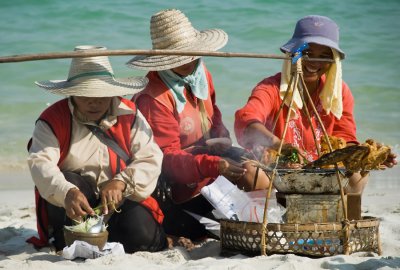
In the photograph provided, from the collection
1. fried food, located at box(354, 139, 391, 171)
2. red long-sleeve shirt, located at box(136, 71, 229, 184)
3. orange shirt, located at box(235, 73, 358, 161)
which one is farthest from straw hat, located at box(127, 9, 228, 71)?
fried food, located at box(354, 139, 391, 171)

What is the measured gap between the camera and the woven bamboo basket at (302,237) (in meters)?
4.07

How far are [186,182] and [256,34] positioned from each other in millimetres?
11072

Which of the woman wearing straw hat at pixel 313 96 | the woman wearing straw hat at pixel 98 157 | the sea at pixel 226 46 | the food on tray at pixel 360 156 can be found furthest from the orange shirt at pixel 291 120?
the sea at pixel 226 46

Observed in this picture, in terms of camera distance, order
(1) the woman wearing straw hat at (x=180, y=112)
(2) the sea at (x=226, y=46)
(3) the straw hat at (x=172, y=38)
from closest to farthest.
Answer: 1. (1) the woman wearing straw hat at (x=180, y=112)
2. (3) the straw hat at (x=172, y=38)
3. (2) the sea at (x=226, y=46)

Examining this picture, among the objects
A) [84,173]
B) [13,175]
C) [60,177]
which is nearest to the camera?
[60,177]

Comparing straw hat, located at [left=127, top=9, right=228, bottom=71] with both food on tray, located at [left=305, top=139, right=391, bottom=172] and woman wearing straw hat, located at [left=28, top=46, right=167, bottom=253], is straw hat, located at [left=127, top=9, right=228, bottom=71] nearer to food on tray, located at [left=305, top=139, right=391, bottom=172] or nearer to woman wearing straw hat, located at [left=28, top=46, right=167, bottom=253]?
woman wearing straw hat, located at [left=28, top=46, right=167, bottom=253]

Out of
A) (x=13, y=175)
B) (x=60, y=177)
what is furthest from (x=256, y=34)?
→ (x=60, y=177)

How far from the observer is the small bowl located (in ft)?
13.1

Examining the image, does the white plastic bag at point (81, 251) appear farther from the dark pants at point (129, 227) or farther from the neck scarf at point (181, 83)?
the neck scarf at point (181, 83)

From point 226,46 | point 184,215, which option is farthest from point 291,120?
point 226,46

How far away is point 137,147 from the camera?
14.5 ft

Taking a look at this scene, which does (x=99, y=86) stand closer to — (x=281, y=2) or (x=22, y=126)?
(x=22, y=126)

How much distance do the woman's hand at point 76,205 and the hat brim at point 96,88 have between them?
538 millimetres

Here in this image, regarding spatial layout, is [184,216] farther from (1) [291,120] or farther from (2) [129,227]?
(1) [291,120]
